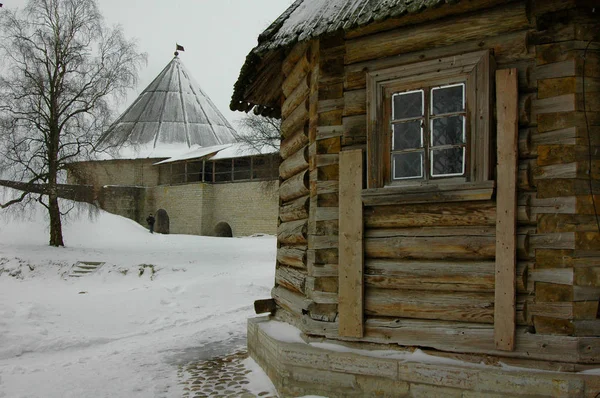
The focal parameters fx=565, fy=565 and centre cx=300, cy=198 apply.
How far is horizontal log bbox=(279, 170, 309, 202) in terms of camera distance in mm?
5949

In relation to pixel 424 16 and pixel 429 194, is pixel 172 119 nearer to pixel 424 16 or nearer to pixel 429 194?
pixel 424 16

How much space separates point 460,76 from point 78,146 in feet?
65.2

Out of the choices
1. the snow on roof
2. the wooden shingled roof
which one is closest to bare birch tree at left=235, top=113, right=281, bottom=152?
the snow on roof

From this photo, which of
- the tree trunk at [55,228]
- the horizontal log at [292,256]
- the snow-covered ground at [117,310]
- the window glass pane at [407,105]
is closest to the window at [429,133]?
the window glass pane at [407,105]

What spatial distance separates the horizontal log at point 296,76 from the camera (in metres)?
6.02

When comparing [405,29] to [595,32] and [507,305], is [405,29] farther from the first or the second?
[507,305]

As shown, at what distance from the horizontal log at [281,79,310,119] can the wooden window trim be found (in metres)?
1.03

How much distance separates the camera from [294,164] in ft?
21.3

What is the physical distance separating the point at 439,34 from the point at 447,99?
0.57 metres

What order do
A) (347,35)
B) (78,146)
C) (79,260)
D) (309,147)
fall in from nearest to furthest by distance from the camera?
1. (347,35)
2. (309,147)
3. (79,260)
4. (78,146)

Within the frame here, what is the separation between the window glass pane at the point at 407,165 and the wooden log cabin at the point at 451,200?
1 centimetres

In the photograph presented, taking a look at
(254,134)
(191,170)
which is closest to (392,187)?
(254,134)

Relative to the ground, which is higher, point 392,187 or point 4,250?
point 392,187

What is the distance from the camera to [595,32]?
175 inches
